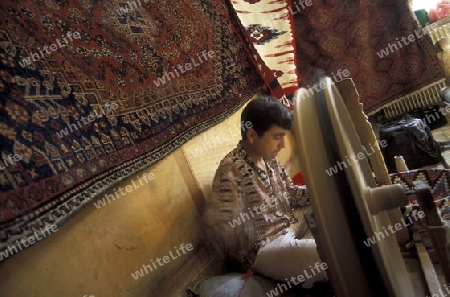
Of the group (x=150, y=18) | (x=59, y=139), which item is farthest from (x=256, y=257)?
(x=150, y=18)

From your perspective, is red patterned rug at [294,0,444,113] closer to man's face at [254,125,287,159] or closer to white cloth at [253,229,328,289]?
man's face at [254,125,287,159]

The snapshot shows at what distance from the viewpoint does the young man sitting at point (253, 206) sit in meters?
1.74

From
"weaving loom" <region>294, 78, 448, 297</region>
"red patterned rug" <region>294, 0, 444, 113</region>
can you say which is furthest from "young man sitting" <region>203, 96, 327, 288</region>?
"red patterned rug" <region>294, 0, 444, 113</region>

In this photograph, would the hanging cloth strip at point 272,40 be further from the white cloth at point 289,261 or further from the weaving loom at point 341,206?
the weaving loom at point 341,206

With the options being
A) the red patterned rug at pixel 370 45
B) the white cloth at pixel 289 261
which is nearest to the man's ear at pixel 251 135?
the white cloth at pixel 289 261

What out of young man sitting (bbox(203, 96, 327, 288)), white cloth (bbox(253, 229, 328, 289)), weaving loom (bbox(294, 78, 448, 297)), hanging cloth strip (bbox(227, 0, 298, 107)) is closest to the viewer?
weaving loom (bbox(294, 78, 448, 297))

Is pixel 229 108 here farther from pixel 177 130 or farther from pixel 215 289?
pixel 215 289

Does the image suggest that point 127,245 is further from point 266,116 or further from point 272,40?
point 272,40

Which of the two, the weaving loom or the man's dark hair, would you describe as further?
the man's dark hair

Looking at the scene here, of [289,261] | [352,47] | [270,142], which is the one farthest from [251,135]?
[352,47]

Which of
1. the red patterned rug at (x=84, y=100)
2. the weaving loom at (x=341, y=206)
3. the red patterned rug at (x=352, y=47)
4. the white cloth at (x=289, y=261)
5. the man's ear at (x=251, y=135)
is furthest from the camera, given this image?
the red patterned rug at (x=352, y=47)

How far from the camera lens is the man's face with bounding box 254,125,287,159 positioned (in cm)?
179

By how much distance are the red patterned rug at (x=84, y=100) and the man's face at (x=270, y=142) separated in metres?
0.52

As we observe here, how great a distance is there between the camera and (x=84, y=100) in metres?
1.48
